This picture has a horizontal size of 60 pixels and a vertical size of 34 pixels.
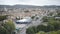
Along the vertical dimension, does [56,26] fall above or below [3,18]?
below

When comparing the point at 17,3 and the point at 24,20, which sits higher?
the point at 17,3

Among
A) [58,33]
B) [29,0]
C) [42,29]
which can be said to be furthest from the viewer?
[29,0]

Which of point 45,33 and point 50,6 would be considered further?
point 50,6

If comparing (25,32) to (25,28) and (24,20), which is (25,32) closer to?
→ (25,28)

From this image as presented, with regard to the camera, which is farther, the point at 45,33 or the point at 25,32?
the point at 25,32

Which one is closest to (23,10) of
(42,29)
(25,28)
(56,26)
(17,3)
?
(17,3)

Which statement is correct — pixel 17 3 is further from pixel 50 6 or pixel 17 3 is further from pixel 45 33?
pixel 45 33

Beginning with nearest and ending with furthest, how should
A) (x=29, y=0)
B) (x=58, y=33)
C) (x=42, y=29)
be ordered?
(x=58, y=33)
(x=42, y=29)
(x=29, y=0)

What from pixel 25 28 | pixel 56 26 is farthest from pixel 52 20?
pixel 25 28

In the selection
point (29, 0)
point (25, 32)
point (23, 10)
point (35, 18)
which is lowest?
point (25, 32)
